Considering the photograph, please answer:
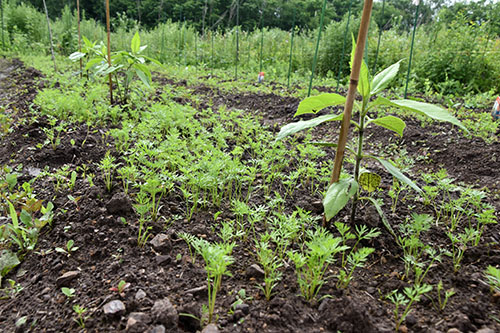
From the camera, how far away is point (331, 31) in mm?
7848

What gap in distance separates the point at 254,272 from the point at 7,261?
1105 millimetres

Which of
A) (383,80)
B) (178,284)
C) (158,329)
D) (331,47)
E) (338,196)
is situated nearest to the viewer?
(158,329)

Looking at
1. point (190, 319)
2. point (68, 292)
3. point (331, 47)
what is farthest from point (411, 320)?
point (331, 47)

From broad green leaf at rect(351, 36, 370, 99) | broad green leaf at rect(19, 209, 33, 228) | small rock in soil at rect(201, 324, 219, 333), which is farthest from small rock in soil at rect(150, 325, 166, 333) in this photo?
broad green leaf at rect(351, 36, 370, 99)

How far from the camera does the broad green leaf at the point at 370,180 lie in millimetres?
1677

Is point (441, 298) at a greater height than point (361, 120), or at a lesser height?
lesser

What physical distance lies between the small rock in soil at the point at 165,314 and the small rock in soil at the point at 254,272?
359 mm

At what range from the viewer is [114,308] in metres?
1.22

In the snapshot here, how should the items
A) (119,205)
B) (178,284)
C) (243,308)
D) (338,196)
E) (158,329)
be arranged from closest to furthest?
(158,329)
(243,308)
(178,284)
(338,196)
(119,205)

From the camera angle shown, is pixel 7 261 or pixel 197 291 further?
pixel 7 261

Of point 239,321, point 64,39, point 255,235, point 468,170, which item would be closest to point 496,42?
point 468,170

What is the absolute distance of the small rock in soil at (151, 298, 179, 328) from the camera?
116 centimetres

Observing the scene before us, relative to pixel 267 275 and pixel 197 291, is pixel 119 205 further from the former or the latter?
pixel 267 275

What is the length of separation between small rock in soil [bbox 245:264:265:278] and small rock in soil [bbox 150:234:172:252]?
1.33 feet
